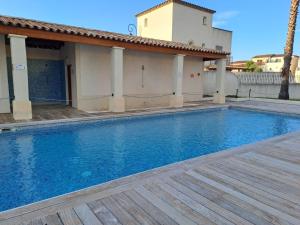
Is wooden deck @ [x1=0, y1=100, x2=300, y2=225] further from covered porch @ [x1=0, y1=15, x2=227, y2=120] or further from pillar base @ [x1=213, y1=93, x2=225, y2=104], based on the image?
pillar base @ [x1=213, y1=93, x2=225, y2=104]

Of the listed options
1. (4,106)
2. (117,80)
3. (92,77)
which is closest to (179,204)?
(117,80)

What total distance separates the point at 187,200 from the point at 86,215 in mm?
1446

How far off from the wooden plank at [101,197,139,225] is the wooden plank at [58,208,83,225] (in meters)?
0.44

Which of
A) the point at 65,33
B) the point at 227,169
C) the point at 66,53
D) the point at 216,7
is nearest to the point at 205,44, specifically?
the point at 216,7

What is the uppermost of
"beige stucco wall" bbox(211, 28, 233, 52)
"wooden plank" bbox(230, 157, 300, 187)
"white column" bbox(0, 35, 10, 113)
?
"beige stucco wall" bbox(211, 28, 233, 52)

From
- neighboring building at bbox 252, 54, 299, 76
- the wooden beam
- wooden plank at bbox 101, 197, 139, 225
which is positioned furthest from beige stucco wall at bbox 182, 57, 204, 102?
neighboring building at bbox 252, 54, 299, 76

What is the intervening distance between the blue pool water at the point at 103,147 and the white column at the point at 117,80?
1310 millimetres

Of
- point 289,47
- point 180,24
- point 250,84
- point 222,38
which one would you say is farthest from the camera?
point 222,38

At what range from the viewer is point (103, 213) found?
3.12 m

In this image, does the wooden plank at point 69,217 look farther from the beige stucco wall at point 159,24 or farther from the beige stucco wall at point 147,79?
the beige stucco wall at point 159,24

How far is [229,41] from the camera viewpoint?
98.8 ft

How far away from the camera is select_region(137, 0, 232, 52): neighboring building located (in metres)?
23.7

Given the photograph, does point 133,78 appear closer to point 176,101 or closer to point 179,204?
point 176,101

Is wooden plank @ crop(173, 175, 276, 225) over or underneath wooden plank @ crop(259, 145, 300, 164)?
underneath
